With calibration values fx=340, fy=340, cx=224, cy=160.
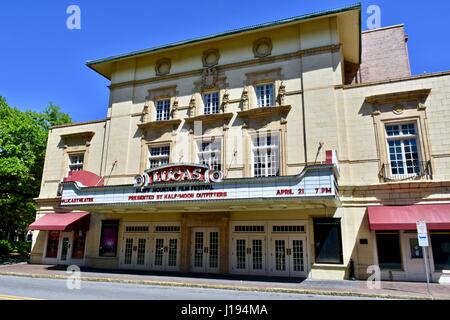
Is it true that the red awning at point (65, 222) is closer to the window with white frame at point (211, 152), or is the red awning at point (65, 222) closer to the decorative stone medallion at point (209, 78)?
the window with white frame at point (211, 152)

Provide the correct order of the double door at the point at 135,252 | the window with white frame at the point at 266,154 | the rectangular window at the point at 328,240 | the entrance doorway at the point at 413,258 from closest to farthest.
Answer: the entrance doorway at the point at 413,258 < the rectangular window at the point at 328,240 < the window with white frame at the point at 266,154 < the double door at the point at 135,252


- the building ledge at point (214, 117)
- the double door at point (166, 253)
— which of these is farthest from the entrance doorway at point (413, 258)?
the double door at point (166, 253)

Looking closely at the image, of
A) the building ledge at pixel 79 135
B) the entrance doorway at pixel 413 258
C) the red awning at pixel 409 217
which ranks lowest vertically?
the entrance doorway at pixel 413 258

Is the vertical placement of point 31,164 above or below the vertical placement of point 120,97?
below

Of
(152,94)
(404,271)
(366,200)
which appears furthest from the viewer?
(152,94)

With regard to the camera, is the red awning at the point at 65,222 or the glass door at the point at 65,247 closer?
the red awning at the point at 65,222

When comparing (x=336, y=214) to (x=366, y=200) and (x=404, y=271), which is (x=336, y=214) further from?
(x=404, y=271)

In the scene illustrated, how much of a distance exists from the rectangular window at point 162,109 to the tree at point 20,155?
10402mm

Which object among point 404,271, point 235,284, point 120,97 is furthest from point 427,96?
point 120,97

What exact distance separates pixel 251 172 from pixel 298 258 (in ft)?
17.1

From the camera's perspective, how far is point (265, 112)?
19656mm

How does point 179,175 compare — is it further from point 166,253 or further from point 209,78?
point 209,78

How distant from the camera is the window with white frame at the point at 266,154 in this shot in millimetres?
19109

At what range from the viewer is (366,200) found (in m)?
16.9
